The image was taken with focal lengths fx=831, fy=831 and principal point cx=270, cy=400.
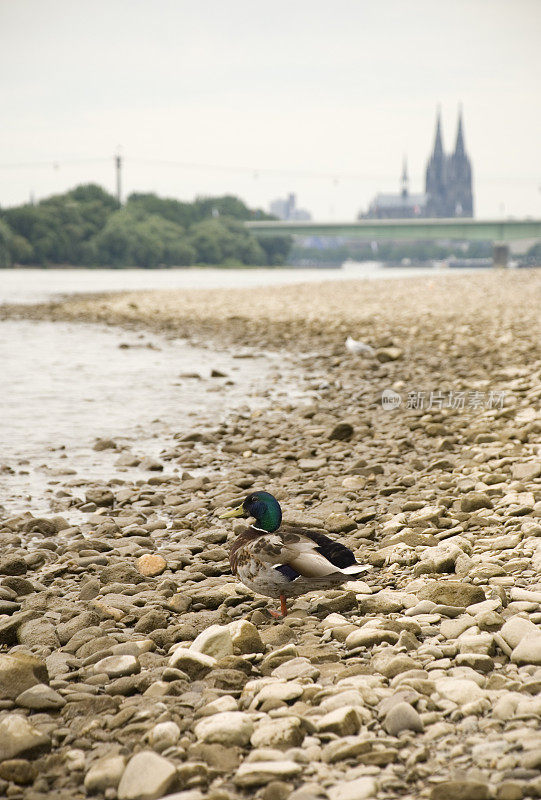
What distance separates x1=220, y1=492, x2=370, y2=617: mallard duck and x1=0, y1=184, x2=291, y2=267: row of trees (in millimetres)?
96815

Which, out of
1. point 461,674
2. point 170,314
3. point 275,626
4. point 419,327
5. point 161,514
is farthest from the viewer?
point 170,314

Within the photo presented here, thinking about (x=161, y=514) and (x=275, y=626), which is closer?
(x=275, y=626)

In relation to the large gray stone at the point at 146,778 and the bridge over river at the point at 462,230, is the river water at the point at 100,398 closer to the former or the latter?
the large gray stone at the point at 146,778

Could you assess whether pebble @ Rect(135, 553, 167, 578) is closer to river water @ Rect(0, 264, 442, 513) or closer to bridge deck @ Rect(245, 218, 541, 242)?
river water @ Rect(0, 264, 442, 513)

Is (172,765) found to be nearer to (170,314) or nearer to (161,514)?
(161,514)

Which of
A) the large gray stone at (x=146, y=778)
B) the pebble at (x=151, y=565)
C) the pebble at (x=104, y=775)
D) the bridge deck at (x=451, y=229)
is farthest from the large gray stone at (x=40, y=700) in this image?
the bridge deck at (x=451, y=229)

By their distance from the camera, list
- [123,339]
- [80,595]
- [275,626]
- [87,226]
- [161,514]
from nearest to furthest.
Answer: [275,626] < [80,595] < [161,514] < [123,339] < [87,226]

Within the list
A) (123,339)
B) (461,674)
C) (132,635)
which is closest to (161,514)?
(132,635)

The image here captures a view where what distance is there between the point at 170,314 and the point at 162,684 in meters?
27.3

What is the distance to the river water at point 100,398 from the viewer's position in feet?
29.6

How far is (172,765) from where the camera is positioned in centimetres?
300

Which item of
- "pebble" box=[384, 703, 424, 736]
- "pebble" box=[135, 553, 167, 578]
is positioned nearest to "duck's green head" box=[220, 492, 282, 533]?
"pebble" box=[135, 553, 167, 578]

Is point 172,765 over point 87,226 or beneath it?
beneath

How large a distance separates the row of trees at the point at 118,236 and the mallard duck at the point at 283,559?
9681 cm
